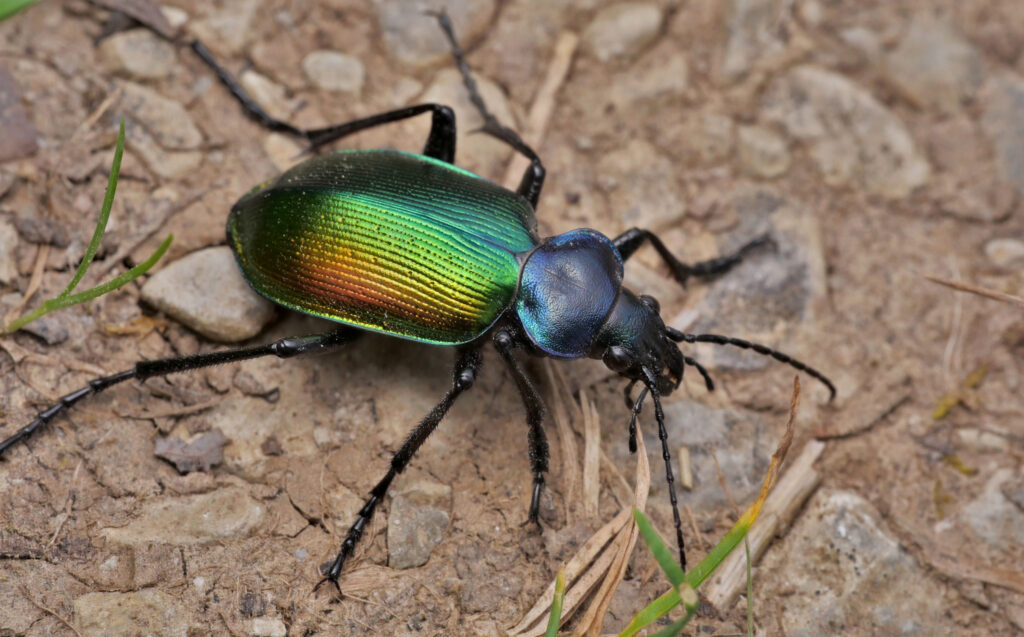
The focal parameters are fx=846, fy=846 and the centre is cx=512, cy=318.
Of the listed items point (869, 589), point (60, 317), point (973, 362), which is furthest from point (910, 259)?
point (60, 317)

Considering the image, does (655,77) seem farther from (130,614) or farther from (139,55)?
(130,614)

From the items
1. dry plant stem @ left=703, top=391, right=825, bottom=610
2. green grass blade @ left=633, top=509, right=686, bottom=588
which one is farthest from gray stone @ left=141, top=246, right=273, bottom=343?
dry plant stem @ left=703, top=391, right=825, bottom=610

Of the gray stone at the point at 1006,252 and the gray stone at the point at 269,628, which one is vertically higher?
the gray stone at the point at 269,628

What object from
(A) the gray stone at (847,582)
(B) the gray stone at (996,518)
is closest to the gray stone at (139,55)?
(A) the gray stone at (847,582)

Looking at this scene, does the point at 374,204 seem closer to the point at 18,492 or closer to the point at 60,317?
the point at 60,317

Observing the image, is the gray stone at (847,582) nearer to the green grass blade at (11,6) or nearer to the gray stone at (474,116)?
the gray stone at (474,116)

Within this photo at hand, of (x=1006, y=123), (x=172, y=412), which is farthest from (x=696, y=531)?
(x=1006, y=123)

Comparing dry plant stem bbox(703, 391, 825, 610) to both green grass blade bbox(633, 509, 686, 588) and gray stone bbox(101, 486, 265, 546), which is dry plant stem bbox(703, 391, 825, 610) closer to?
green grass blade bbox(633, 509, 686, 588)
